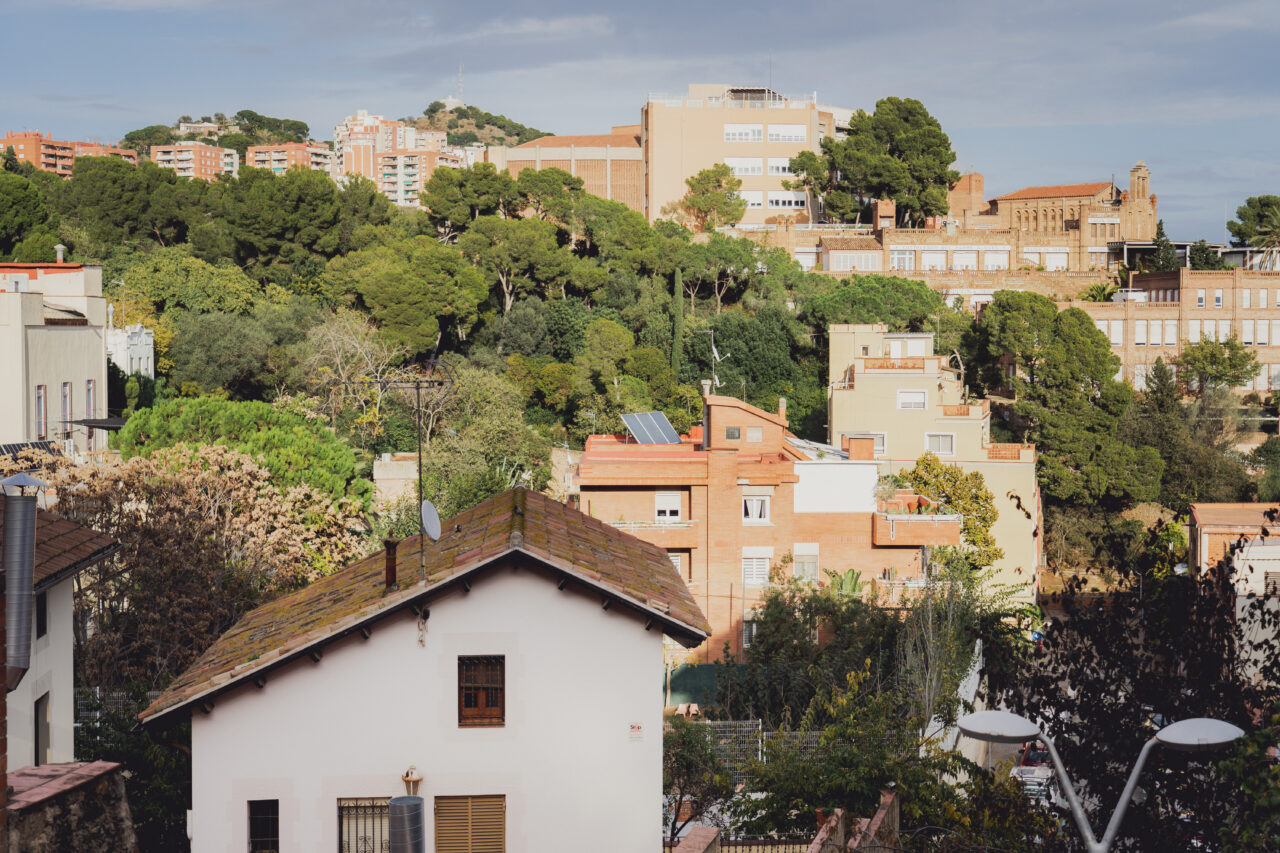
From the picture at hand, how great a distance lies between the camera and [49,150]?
163750 mm

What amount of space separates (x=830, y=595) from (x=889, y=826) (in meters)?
17.8

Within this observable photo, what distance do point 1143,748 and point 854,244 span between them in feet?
237

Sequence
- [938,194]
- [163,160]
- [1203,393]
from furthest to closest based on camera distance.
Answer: [163,160]
[938,194]
[1203,393]

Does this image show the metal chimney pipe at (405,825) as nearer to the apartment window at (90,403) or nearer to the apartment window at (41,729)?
the apartment window at (41,729)

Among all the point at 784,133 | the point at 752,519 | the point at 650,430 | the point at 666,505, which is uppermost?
the point at 784,133

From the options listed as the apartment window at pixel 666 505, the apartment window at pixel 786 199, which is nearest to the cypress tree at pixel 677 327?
the apartment window at pixel 786 199

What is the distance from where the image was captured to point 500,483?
124 ft

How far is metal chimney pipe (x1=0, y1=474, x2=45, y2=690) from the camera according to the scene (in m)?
7.05

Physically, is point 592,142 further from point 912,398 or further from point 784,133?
point 912,398

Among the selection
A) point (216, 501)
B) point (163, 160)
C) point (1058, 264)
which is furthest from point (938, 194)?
point (163, 160)

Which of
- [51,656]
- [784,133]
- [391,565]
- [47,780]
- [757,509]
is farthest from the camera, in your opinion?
[784,133]

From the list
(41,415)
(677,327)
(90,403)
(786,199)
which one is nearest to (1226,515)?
(677,327)

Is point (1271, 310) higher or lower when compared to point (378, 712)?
higher

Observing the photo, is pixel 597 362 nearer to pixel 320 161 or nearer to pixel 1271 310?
pixel 1271 310
